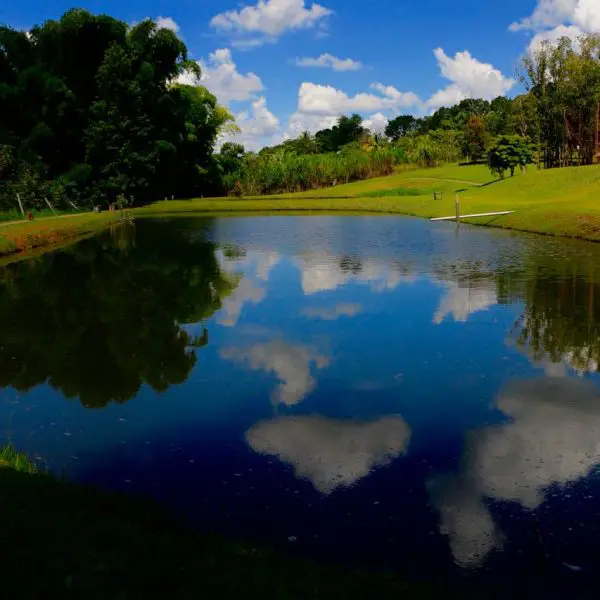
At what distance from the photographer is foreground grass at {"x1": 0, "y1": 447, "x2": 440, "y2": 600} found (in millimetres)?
6797

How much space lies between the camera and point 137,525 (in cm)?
849

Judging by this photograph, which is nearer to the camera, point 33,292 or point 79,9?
point 33,292

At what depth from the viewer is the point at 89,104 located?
9000 cm

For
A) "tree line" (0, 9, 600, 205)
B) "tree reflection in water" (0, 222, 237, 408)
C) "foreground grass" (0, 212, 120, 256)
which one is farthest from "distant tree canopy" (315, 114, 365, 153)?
"tree reflection in water" (0, 222, 237, 408)

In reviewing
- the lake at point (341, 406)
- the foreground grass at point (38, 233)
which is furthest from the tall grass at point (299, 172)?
the lake at point (341, 406)

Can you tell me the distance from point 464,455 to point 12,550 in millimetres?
7273

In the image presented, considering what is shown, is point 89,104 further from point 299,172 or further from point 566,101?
point 566,101

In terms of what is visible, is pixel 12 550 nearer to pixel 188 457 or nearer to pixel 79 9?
pixel 188 457

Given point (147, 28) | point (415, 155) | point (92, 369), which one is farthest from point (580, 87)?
point (92, 369)

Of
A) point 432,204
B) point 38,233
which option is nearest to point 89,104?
point 38,233

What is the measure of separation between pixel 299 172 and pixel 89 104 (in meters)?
36.0

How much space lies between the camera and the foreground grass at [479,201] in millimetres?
45525

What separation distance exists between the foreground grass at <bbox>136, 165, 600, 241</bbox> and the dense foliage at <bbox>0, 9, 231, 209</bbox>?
8216 mm

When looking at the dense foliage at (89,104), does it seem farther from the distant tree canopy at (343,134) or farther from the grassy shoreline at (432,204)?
the distant tree canopy at (343,134)
